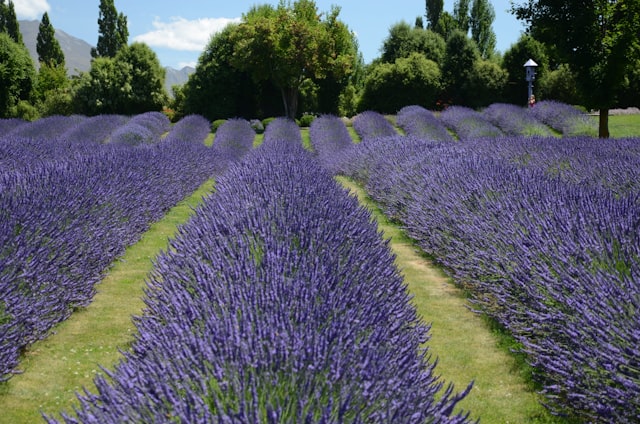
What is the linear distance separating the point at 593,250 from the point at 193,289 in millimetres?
2276

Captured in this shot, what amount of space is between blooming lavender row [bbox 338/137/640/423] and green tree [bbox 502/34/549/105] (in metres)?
21.0

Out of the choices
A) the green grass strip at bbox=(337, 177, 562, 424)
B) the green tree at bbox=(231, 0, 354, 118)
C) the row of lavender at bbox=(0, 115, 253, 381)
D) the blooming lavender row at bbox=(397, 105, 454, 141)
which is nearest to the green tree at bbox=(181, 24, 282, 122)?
the green tree at bbox=(231, 0, 354, 118)

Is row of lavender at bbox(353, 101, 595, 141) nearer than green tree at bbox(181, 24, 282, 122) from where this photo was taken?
Yes

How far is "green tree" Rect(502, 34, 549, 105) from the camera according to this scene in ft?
89.4

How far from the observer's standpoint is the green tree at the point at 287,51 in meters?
23.1

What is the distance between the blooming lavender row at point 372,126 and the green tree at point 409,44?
33.6 ft

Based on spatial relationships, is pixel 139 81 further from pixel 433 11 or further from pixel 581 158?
pixel 581 158

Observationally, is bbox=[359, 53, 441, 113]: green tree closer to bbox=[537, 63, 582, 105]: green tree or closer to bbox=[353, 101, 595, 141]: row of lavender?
bbox=[537, 63, 582, 105]: green tree

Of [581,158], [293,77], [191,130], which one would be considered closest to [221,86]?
[293,77]

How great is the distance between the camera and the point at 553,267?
3.83 metres

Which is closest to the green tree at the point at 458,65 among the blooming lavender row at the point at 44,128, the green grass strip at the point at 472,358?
the blooming lavender row at the point at 44,128

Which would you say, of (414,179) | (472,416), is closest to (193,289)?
(472,416)

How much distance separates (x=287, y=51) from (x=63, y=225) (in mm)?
18773

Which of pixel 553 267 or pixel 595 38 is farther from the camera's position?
pixel 595 38
